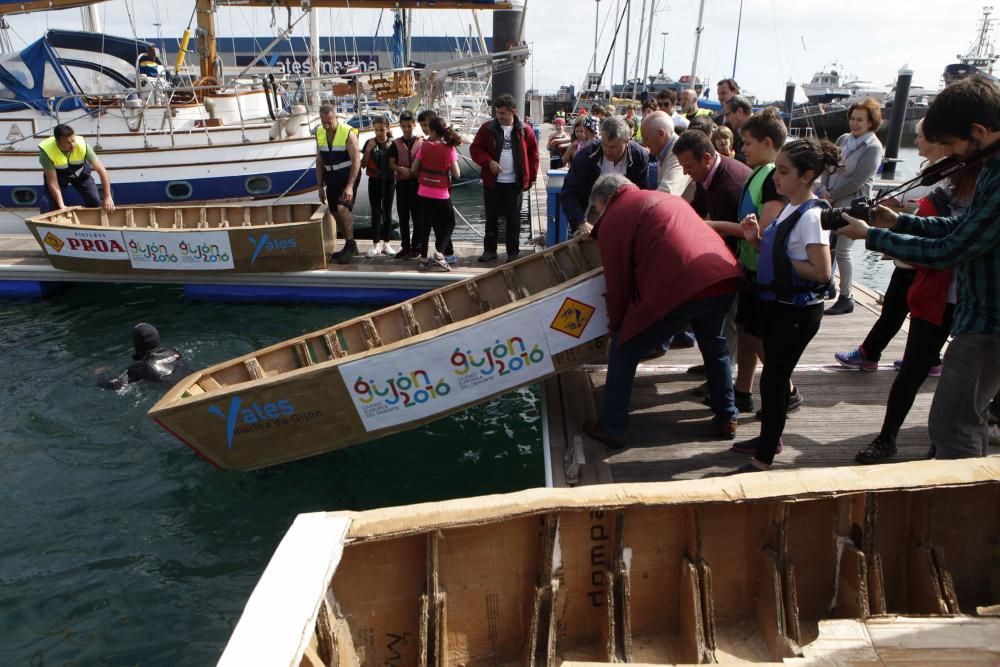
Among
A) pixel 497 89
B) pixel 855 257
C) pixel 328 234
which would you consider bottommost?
pixel 855 257

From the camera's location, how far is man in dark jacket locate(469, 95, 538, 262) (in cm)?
787

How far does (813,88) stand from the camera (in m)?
62.6

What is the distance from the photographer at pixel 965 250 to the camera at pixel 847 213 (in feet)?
0.16

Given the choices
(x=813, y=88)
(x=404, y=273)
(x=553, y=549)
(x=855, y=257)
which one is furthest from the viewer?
(x=813, y=88)

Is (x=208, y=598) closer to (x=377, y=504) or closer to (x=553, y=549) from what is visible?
(x=377, y=504)

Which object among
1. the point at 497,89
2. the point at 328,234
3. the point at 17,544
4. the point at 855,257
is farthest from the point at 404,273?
the point at 497,89

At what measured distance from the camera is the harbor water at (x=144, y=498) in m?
4.12

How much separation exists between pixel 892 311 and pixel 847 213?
82.0 inches

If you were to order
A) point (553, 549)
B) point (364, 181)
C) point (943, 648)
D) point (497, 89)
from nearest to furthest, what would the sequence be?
point (943, 648) < point (553, 549) < point (364, 181) < point (497, 89)

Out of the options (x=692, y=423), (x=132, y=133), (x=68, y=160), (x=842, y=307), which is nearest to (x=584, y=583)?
(x=692, y=423)

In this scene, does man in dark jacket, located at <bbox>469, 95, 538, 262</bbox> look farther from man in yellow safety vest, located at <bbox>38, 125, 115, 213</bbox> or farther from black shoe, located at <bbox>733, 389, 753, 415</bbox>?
man in yellow safety vest, located at <bbox>38, 125, 115, 213</bbox>

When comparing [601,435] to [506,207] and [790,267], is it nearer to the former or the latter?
[790,267]

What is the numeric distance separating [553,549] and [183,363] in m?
5.65

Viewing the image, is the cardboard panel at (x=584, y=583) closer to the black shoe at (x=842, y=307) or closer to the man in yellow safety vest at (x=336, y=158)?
the black shoe at (x=842, y=307)
